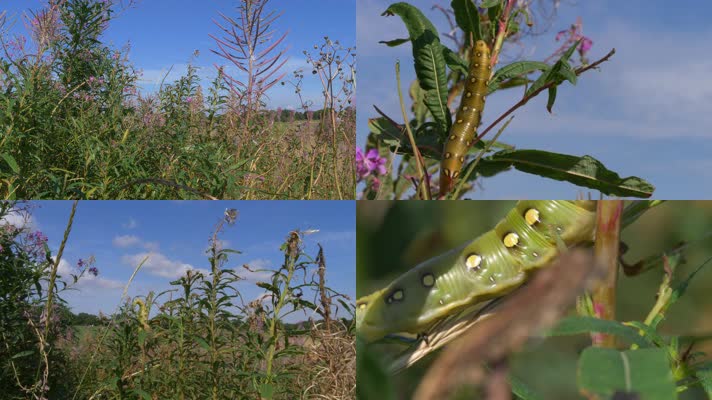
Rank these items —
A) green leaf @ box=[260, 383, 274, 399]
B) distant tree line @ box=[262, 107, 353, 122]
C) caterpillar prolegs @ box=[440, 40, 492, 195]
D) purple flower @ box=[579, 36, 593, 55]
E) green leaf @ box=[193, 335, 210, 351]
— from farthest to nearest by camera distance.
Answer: distant tree line @ box=[262, 107, 353, 122]
purple flower @ box=[579, 36, 593, 55]
green leaf @ box=[193, 335, 210, 351]
green leaf @ box=[260, 383, 274, 399]
caterpillar prolegs @ box=[440, 40, 492, 195]

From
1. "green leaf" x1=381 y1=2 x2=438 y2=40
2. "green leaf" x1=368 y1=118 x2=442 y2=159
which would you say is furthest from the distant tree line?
"green leaf" x1=381 y1=2 x2=438 y2=40

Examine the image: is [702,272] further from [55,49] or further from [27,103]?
[55,49]

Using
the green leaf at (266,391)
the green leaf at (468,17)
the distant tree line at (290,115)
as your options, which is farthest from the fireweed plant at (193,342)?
the distant tree line at (290,115)

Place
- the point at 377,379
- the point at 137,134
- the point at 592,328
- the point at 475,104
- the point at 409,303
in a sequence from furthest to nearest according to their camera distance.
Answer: the point at 137,134
the point at 475,104
the point at 409,303
the point at 592,328
the point at 377,379

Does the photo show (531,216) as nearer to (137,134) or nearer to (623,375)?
(623,375)

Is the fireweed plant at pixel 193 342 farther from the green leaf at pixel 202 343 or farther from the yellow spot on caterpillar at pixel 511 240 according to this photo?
the yellow spot on caterpillar at pixel 511 240

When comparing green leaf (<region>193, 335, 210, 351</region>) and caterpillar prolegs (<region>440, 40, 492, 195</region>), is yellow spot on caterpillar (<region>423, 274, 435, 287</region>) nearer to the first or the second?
caterpillar prolegs (<region>440, 40, 492, 195</region>)

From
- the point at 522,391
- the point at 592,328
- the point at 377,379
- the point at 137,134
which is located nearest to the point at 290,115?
the point at 137,134
